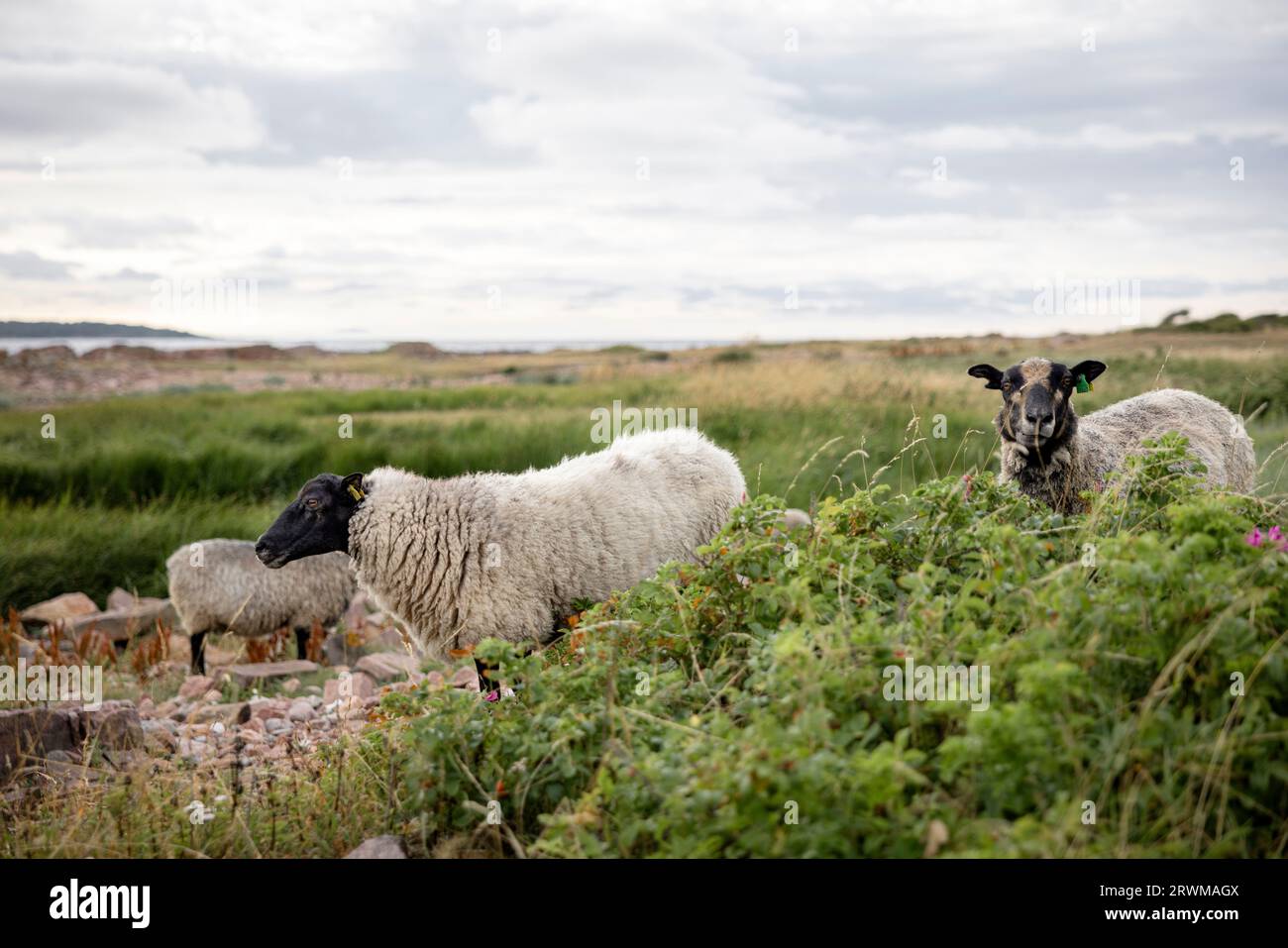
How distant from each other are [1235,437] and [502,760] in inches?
314

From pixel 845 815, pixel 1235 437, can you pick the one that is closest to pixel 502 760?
pixel 845 815

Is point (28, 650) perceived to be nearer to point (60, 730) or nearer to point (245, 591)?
point (245, 591)

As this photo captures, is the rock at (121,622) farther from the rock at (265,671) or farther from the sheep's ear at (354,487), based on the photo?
the sheep's ear at (354,487)

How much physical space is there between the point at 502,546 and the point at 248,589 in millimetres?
4998

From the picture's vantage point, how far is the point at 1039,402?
730 centimetres

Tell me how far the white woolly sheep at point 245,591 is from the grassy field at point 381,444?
10.9ft

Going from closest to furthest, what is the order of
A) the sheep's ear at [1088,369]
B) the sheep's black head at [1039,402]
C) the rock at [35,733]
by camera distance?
the rock at [35,733] < the sheep's black head at [1039,402] < the sheep's ear at [1088,369]

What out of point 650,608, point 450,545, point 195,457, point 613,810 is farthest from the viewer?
point 195,457

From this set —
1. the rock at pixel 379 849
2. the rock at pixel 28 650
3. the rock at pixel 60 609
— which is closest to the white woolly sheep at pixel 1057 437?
the rock at pixel 379 849

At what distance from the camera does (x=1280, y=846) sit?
3.47 m

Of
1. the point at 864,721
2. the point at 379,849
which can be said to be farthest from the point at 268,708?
the point at 864,721

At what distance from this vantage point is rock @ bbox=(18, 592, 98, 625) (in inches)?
498

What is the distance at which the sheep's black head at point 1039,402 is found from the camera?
23.9ft
